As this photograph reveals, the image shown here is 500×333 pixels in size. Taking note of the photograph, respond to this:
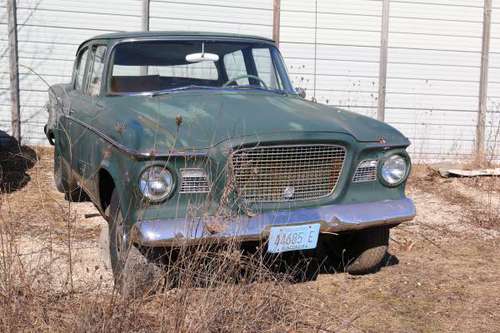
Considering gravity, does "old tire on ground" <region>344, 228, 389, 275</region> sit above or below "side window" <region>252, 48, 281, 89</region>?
below

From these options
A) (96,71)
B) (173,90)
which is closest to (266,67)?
(173,90)

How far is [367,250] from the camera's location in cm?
449

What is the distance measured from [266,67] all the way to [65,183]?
2.13 metres

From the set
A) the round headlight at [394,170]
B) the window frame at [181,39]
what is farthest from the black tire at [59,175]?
the round headlight at [394,170]

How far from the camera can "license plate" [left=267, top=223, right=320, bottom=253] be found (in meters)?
3.65

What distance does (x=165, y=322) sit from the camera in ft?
9.79

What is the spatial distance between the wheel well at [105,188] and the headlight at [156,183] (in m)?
0.68

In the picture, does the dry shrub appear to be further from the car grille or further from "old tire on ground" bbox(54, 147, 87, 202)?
"old tire on ground" bbox(54, 147, 87, 202)

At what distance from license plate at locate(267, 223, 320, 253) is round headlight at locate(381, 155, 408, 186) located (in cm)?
69

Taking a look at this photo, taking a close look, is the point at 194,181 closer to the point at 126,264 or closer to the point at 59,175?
the point at 126,264

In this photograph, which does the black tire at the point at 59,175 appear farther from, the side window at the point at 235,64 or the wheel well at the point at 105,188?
the side window at the point at 235,64

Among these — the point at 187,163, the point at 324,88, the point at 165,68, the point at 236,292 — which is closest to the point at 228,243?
the point at 236,292

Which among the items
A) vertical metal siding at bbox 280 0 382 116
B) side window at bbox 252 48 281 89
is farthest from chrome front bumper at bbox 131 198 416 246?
vertical metal siding at bbox 280 0 382 116

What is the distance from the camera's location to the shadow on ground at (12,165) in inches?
267
